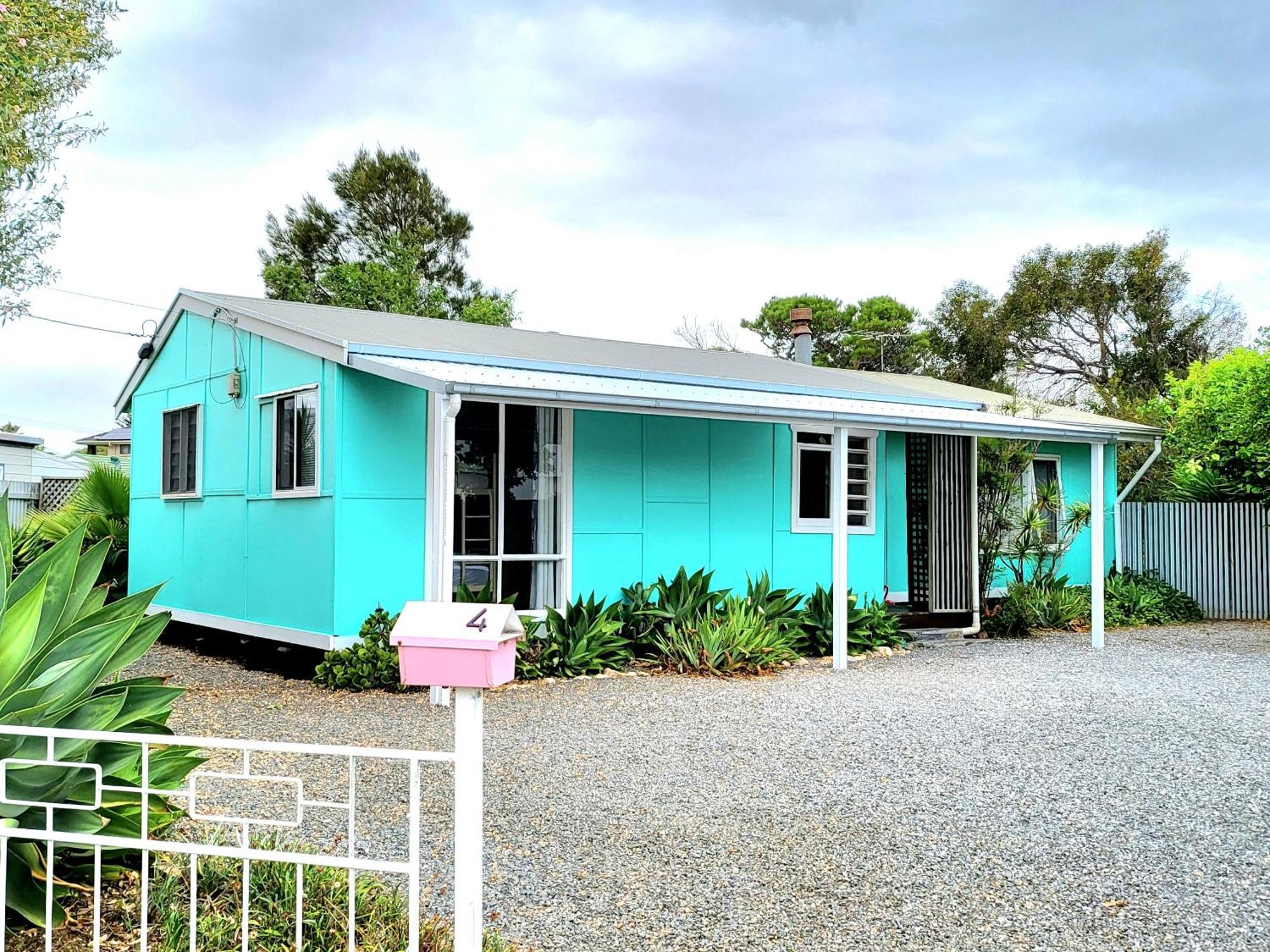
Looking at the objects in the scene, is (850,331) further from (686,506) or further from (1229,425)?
(686,506)

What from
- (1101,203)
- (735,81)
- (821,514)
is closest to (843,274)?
(1101,203)

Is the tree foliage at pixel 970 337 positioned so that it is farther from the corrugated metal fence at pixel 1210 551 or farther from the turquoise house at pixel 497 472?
the turquoise house at pixel 497 472

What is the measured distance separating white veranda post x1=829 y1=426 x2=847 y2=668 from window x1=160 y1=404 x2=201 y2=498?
6.75 meters

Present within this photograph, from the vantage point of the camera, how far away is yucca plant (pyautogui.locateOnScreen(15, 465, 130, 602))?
529 inches

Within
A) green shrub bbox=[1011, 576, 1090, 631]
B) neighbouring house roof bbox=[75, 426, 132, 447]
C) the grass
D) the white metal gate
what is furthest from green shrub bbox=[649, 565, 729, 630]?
neighbouring house roof bbox=[75, 426, 132, 447]

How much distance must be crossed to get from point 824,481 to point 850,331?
25560 mm

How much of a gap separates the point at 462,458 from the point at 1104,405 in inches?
873

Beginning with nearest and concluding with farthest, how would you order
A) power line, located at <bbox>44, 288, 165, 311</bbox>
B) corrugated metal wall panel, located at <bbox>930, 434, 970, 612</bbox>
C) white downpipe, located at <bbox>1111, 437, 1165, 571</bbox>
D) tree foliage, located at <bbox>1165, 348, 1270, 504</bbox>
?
1. corrugated metal wall panel, located at <bbox>930, 434, 970, 612</bbox>
2. tree foliage, located at <bbox>1165, 348, 1270, 504</bbox>
3. white downpipe, located at <bbox>1111, 437, 1165, 571</bbox>
4. power line, located at <bbox>44, 288, 165, 311</bbox>

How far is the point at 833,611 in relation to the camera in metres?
10.1

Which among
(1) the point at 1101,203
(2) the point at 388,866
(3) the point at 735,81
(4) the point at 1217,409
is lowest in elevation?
(2) the point at 388,866

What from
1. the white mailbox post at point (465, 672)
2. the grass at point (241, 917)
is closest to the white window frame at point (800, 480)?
the grass at point (241, 917)

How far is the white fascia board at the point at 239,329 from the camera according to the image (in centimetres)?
889

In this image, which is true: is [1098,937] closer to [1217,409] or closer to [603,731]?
Result: [603,731]

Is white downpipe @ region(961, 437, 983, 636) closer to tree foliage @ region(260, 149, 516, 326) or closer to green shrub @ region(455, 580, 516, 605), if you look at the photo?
green shrub @ region(455, 580, 516, 605)
